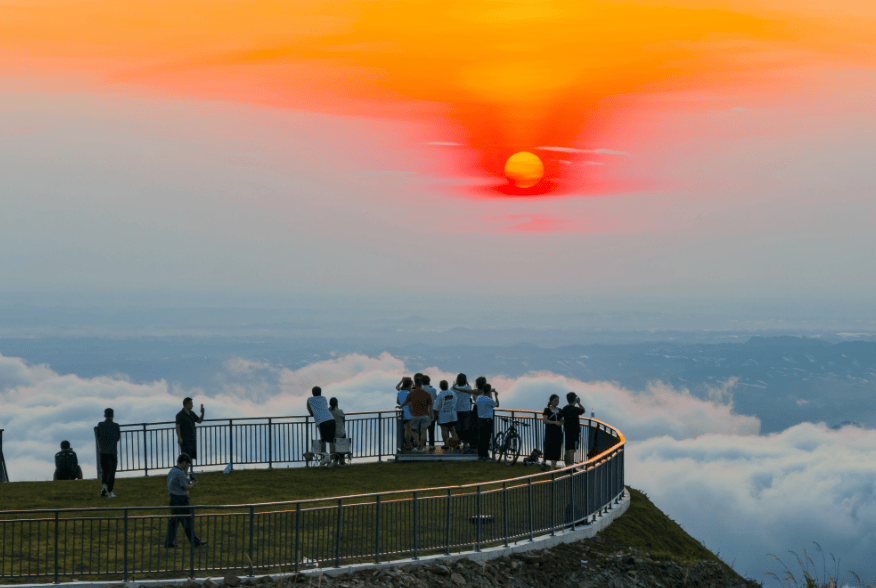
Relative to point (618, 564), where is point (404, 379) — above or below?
above

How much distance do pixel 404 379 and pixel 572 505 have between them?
8.45 meters

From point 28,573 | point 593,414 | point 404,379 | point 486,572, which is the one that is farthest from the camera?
Answer: point 404,379

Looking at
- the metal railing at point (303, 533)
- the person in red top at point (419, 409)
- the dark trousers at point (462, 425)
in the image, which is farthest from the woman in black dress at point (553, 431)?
the person in red top at point (419, 409)

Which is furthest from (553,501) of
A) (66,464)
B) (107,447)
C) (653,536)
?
(66,464)

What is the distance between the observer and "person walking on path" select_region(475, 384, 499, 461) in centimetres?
2366

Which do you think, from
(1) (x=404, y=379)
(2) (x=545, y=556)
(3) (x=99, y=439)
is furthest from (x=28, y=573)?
(1) (x=404, y=379)

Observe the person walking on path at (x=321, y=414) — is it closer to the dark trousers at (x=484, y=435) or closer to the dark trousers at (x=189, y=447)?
the dark trousers at (x=189, y=447)

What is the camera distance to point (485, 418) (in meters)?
24.1

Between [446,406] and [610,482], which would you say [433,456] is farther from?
[610,482]

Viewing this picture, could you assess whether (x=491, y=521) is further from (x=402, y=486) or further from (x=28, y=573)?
Result: (x=28, y=573)

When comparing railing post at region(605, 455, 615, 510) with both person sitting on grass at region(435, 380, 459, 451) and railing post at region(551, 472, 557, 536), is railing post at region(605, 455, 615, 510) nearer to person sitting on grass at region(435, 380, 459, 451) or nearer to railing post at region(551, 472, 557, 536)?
railing post at region(551, 472, 557, 536)

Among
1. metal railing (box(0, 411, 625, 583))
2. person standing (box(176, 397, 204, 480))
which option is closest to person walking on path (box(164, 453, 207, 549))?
metal railing (box(0, 411, 625, 583))

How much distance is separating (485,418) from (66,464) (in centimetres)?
1155

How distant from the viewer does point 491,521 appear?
54.9 ft
